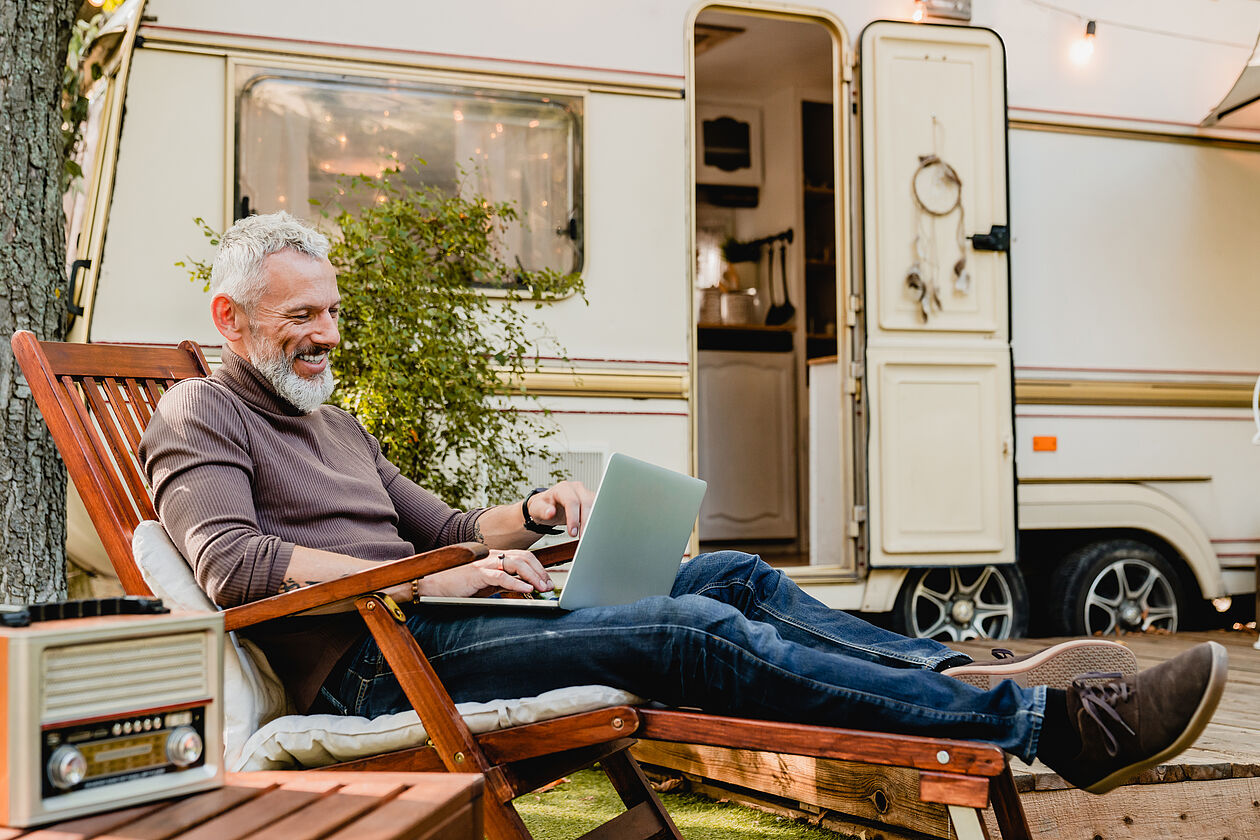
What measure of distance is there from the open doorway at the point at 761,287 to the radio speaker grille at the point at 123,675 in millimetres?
4348

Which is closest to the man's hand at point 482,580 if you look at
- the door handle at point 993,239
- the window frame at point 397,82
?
the window frame at point 397,82

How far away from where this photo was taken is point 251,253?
2025 millimetres

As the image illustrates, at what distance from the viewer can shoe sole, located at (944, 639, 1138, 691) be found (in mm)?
1807

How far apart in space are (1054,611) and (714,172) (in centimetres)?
274

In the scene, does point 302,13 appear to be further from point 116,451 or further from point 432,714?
point 432,714

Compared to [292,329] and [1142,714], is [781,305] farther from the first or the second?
[1142,714]

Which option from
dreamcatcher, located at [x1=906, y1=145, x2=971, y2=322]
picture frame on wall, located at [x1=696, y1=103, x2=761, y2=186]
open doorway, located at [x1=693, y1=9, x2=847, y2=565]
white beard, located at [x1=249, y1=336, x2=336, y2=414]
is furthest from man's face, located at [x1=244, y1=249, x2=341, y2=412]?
picture frame on wall, located at [x1=696, y1=103, x2=761, y2=186]

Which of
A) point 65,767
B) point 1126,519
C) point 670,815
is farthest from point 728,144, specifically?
point 65,767

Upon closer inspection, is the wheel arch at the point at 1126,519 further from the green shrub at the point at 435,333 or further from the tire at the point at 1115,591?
the green shrub at the point at 435,333

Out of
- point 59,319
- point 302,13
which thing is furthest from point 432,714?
point 302,13

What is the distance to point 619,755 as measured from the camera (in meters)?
2.00

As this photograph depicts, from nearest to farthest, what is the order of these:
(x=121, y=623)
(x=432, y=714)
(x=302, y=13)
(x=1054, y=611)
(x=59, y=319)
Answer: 1. (x=121, y=623)
2. (x=432, y=714)
3. (x=59, y=319)
4. (x=302, y=13)
5. (x=1054, y=611)

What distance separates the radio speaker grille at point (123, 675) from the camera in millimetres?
1165

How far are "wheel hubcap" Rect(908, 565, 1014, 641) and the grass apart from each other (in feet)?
4.75
